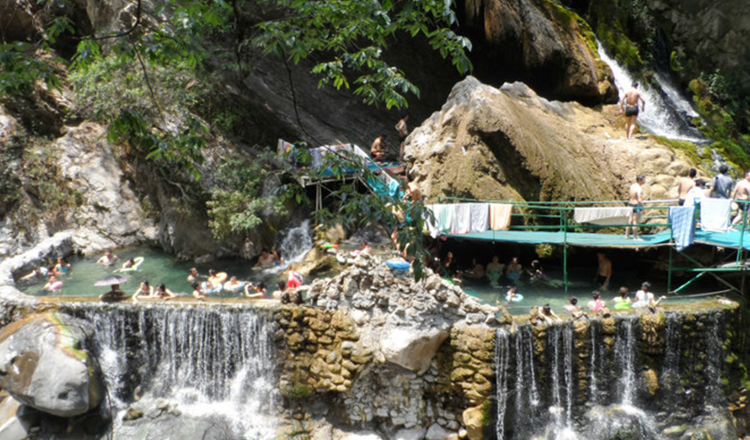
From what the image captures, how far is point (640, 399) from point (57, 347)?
35.1 feet

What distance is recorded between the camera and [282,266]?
1482 cm

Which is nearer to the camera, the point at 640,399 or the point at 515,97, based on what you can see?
the point at 640,399

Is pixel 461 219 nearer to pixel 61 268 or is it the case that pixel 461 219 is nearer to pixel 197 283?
pixel 197 283

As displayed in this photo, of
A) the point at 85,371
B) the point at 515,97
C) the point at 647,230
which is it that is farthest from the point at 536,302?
the point at 85,371

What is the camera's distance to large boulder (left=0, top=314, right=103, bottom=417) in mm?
9367

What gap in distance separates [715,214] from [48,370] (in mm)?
12604

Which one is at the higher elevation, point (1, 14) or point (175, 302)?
point (1, 14)

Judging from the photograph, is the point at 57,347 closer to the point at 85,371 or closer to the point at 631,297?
the point at 85,371

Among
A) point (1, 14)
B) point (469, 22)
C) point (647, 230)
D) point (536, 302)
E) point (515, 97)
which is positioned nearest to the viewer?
point (536, 302)

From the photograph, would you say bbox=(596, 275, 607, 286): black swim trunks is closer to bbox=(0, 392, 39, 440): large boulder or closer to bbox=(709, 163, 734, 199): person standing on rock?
bbox=(709, 163, 734, 199): person standing on rock

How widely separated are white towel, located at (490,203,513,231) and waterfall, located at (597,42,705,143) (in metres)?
7.69

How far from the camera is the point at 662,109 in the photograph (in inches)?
677

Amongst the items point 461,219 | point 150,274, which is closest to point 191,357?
point 150,274

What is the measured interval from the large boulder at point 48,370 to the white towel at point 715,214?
11862mm
